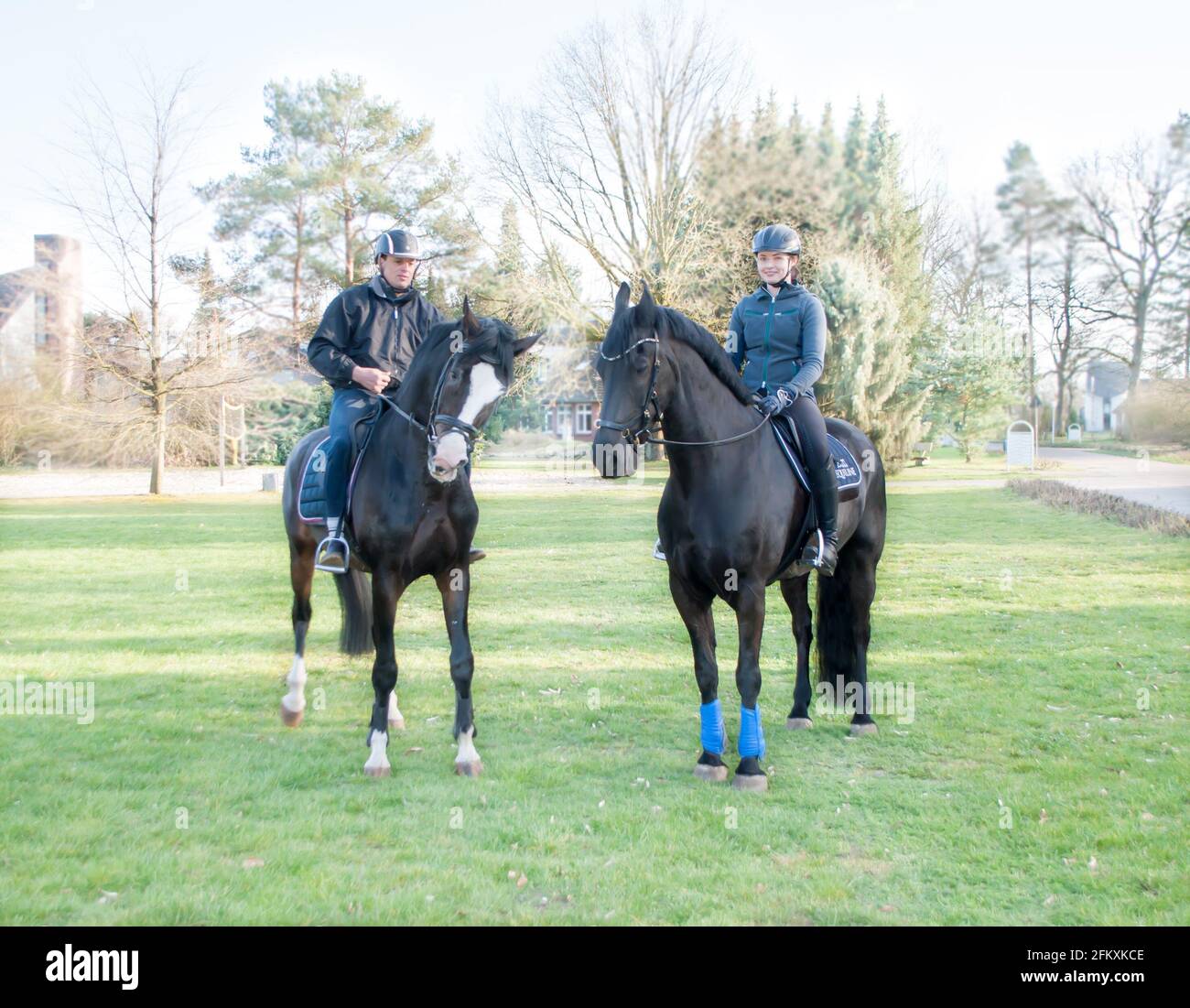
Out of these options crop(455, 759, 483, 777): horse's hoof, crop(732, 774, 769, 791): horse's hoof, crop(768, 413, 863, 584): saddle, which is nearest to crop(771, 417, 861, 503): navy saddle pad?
crop(768, 413, 863, 584): saddle

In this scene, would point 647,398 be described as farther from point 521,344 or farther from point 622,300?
point 521,344

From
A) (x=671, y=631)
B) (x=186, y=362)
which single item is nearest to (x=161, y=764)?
(x=671, y=631)

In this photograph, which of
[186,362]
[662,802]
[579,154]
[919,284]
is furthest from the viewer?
[919,284]

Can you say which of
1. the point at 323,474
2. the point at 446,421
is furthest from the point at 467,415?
the point at 323,474

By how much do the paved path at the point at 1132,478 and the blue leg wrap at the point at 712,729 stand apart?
1588 cm

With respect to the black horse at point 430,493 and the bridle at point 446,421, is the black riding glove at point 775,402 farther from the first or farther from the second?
the bridle at point 446,421

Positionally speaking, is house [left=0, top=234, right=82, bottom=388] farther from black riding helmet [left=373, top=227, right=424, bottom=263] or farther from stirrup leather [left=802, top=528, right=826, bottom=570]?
stirrup leather [left=802, top=528, right=826, bottom=570]

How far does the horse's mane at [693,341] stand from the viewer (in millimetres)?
5164


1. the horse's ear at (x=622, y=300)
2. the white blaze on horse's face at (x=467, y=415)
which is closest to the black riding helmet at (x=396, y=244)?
the white blaze on horse's face at (x=467, y=415)

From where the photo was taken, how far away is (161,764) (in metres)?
5.95

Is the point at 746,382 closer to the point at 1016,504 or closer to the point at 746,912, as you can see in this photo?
the point at 746,912
